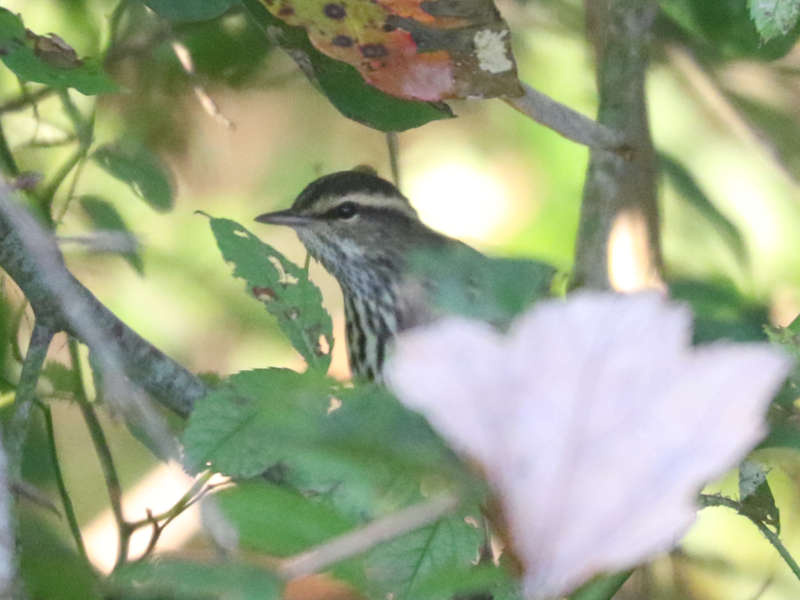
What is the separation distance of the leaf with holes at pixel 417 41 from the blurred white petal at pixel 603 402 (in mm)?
503

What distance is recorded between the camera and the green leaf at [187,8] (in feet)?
2.86

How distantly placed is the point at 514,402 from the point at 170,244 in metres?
1.43

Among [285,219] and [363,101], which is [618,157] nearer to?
[363,101]

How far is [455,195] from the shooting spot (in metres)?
1.80

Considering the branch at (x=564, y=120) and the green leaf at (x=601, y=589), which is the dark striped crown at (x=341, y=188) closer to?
the branch at (x=564, y=120)

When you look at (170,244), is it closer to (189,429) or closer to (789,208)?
(789,208)

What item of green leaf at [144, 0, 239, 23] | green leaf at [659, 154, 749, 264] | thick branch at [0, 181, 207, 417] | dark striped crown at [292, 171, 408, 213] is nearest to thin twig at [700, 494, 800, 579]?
thick branch at [0, 181, 207, 417]

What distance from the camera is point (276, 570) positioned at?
0.29 meters

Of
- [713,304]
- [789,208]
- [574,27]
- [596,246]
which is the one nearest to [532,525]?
[596,246]

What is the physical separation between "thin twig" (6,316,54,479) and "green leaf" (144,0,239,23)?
282 mm

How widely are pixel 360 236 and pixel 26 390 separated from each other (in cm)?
82

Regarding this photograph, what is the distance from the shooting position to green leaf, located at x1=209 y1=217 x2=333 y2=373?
27.7 inches

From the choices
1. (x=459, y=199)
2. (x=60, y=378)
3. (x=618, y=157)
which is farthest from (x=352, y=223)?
(x=60, y=378)

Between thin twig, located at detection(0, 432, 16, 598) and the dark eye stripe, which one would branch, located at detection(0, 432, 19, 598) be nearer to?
thin twig, located at detection(0, 432, 16, 598)
